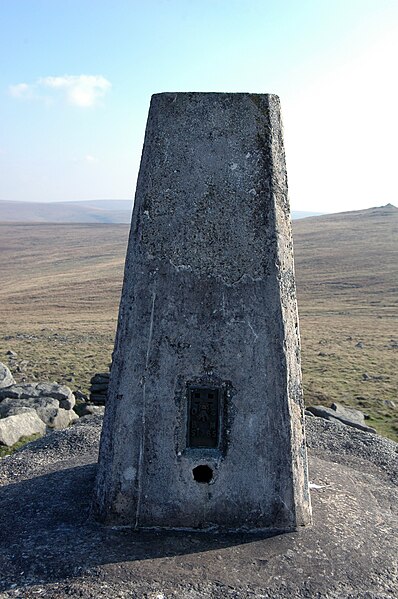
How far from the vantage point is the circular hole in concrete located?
6.72 metres

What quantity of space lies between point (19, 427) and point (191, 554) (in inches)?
298

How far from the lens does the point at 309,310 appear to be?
1660 inches

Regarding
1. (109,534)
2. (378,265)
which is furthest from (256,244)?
(378,265)

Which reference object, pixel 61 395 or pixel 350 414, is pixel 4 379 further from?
pixel 350 414

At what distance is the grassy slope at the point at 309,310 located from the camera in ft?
65.7

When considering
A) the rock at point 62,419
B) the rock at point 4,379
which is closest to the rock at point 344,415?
the rock at point 62,419

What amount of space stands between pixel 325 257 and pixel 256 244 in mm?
63147

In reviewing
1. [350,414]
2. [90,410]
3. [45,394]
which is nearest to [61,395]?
[45,394]

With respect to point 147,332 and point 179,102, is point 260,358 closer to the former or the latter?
point 147,332

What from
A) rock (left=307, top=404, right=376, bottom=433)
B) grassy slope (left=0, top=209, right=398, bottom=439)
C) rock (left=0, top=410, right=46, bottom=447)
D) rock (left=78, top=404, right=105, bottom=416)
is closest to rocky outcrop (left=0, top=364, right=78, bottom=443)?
rock (left=0, top=410, right=46, bottom=447)

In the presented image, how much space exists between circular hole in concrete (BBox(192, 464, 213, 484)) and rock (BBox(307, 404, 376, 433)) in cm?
776

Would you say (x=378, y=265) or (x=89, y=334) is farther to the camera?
(x=378, y=265)

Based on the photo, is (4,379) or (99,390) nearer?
(99,390)

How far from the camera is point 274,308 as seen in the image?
21.8ft
